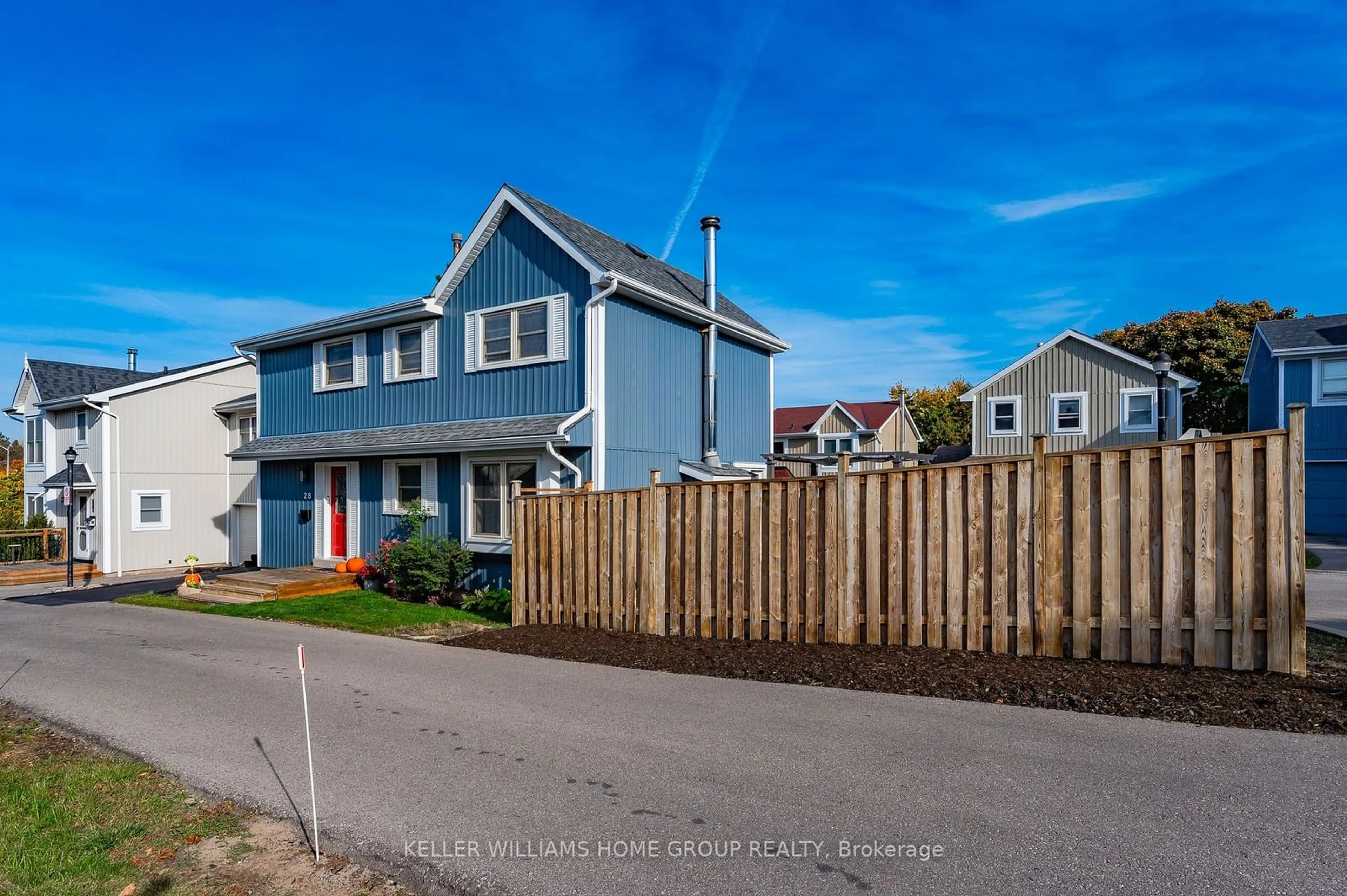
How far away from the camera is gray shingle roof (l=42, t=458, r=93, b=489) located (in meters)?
23.2

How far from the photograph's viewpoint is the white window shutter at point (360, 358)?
58.0 feet

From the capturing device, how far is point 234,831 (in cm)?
455

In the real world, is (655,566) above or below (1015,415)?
below

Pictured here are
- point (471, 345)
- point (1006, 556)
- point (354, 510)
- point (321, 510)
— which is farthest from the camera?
point (321, 510)

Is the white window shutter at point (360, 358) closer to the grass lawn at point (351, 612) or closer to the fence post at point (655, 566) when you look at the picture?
the grass lawn at point (351, 612)

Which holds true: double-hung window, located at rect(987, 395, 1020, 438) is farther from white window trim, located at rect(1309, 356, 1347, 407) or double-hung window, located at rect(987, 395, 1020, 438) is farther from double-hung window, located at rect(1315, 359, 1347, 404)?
double-hung window, located at rect(1315, 359, 1347, 404)

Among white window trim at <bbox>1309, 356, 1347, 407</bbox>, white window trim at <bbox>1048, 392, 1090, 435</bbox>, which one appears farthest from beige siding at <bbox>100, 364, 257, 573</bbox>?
white window trim at <bbox>1309, 356, 1347, 407</bbox>

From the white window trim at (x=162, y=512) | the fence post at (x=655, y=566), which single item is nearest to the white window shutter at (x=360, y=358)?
the fence post at (x=655, y=566)

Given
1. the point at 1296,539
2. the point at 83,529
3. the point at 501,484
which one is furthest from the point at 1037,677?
the point at 83,529

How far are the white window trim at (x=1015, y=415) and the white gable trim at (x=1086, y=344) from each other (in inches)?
23.8

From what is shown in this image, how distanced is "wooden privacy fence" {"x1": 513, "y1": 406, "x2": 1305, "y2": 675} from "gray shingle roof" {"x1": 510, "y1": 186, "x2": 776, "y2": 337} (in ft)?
20.5

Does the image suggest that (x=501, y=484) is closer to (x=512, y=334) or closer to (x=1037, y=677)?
(x=512, y=334)

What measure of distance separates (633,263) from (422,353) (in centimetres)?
479

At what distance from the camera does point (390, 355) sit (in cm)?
1716
